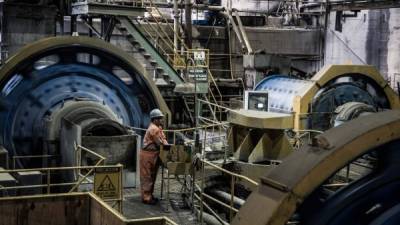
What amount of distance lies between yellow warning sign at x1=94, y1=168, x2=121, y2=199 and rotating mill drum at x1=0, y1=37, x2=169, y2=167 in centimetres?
364

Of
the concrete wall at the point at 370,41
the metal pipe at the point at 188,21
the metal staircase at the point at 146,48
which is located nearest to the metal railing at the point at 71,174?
the metal staircase at the point at 146,48

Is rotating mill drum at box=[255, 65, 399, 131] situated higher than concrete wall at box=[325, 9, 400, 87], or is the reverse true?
concrete wall at box=[325, 9, 400, 87]

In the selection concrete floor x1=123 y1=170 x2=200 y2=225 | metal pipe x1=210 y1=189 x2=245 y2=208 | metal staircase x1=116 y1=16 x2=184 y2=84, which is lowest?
concrete floor x1=123 y1=170 x2=200 y2=225

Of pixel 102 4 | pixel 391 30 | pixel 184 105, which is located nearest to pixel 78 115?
pixel 102 4

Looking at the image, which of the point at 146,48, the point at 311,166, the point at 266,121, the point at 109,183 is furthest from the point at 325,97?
the point at 311,166

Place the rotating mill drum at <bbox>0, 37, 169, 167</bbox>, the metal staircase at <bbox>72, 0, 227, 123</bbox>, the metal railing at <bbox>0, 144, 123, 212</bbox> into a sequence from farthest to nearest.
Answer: the metal staircase at <bbox>72, 0, 227, 123</bbox>, the rotating mill drum at <bbox>0, 37, 169, 167</bbox>, the metal railing at <bbox>0, 144, 123, 212</bbox>

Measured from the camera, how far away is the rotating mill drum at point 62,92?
14.2 m

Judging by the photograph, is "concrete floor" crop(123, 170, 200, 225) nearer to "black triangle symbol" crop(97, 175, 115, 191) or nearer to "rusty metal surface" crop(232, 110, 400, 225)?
"black triangle symbol" crop(97, 175, 115, 191)

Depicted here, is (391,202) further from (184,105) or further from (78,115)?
(184,105)

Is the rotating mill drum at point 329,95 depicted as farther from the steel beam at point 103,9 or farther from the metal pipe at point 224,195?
the metal pipe at point 224,195

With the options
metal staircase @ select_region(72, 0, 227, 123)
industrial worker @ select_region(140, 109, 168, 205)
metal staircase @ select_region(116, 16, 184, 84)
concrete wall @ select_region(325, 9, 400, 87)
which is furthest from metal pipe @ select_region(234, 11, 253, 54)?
industrial worker @ select_region(140, 109, 168, 205)

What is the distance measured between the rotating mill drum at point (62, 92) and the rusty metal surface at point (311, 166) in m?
9.63

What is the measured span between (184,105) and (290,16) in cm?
1202

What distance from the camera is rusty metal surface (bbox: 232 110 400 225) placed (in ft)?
12.3
